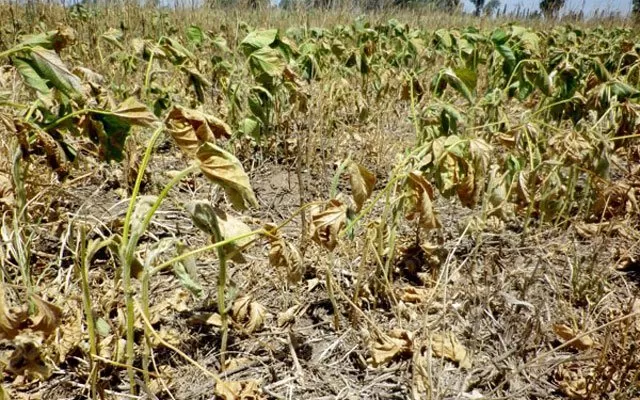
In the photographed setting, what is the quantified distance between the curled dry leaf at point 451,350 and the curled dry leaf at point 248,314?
16.5 inches

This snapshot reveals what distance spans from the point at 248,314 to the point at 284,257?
1.03 feet

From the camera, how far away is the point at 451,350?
1.14 metres

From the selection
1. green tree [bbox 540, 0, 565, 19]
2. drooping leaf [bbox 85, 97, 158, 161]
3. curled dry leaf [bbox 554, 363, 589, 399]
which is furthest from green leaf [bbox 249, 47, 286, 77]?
green tree [bbox 540, 0, 565, 19]

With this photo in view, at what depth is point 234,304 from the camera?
3.91 ft

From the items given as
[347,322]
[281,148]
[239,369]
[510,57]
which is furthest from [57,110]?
[510,57]

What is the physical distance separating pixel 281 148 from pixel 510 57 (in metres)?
1.08

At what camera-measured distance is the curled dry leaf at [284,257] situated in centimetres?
95

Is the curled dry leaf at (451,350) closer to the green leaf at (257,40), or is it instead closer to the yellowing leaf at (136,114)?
the yellowing leaf at (136,114)

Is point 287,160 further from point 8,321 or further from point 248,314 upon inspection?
point 8,321

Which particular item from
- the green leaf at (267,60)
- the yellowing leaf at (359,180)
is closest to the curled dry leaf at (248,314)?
the yellowing leaf at (359,180)

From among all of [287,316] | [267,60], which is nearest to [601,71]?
[267,60]

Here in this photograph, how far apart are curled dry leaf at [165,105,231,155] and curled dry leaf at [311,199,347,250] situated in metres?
0.28

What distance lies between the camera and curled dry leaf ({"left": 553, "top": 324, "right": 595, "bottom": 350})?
1167mm

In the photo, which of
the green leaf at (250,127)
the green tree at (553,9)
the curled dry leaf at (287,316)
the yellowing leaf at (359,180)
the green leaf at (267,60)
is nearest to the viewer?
the yellowing leaf at (359,180)
